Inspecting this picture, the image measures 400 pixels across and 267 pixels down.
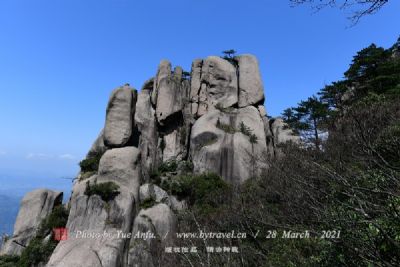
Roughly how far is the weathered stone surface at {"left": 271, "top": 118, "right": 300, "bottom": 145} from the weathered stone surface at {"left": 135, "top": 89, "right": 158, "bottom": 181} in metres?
12.3

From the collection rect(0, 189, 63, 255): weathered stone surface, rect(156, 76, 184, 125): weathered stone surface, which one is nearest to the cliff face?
→ rect(156, 76, 184, 125): weathered stone surface

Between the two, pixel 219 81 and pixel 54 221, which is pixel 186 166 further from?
pixel 54 221

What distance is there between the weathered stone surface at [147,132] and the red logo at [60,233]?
7256 mm

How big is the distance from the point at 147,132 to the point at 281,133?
13.5m

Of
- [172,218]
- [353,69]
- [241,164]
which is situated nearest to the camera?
[172,218]

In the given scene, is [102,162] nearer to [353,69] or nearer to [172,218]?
[172,218]

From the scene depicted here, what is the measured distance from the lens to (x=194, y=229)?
60.4ft

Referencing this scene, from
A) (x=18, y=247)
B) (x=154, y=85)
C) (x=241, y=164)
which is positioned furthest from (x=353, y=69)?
(x=18, y=247)

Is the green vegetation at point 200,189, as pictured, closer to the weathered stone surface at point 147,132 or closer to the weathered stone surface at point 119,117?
the weathered stone surface at point 147,132

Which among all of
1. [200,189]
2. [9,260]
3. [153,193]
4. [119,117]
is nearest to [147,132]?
[119,117]

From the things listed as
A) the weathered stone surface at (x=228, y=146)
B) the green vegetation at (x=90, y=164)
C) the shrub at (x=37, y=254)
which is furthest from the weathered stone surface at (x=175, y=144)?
the shrub at (x=37, y=254)

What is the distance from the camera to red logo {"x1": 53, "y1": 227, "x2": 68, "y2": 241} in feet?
68.5

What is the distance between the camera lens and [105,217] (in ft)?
68.0

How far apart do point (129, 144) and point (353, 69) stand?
21423mm
